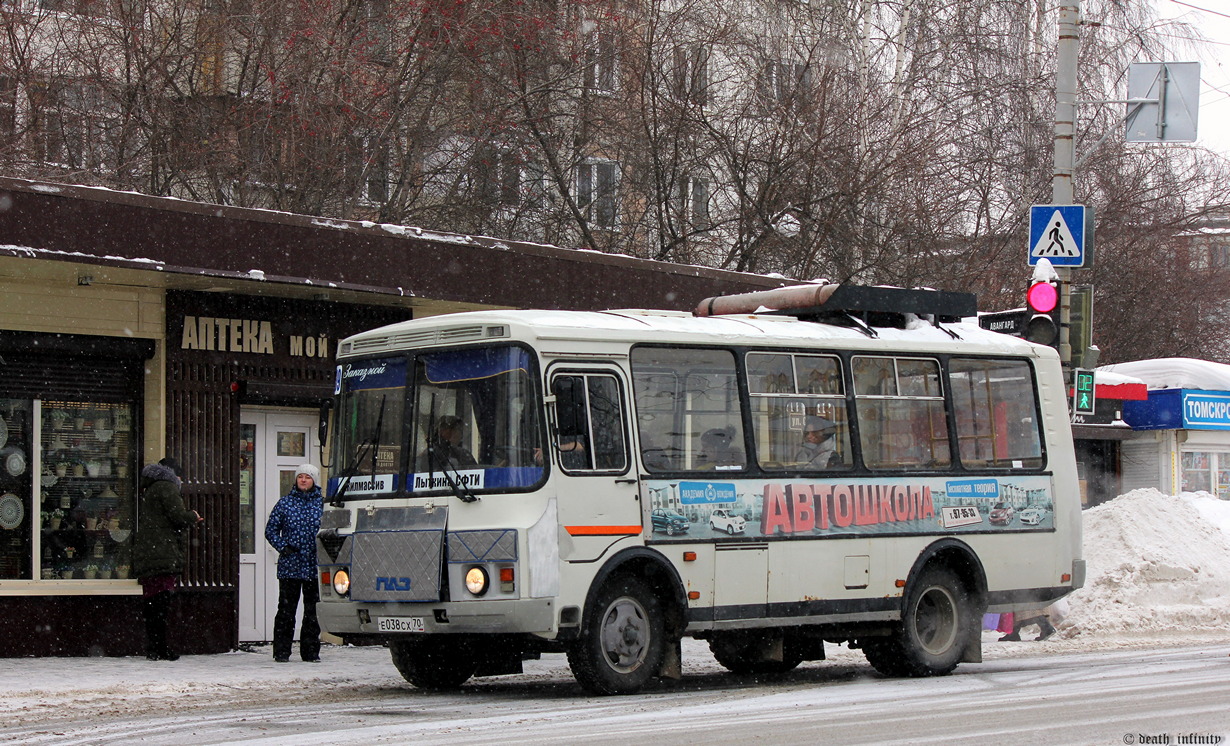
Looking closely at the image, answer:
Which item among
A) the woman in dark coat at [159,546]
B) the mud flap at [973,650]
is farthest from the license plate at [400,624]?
the mud flap at [973,650]

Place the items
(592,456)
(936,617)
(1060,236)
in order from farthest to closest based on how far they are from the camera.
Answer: (1060,236) → (936,617) → (592,456)

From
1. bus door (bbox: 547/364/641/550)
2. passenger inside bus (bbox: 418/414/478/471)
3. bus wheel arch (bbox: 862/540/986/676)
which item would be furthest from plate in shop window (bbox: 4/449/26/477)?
bus wheel arch (bbox: 862/540/986/676)

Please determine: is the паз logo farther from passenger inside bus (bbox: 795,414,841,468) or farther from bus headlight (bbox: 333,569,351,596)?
passenger inside bus (bbox: 795,414,841,468)

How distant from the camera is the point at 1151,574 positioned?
19.0 meters

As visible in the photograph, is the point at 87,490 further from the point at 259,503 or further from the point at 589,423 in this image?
the point at 589,423

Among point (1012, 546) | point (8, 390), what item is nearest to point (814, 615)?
point (1012, 546)

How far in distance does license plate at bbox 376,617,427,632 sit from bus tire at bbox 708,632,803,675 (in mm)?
2493

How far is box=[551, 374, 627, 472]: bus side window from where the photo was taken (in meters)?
11.5

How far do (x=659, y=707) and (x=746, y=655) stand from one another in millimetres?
2955

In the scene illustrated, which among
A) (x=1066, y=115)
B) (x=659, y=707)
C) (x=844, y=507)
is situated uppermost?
(x=1066, y=115)

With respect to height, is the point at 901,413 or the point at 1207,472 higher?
the point at 901,413

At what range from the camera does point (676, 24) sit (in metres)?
26.3

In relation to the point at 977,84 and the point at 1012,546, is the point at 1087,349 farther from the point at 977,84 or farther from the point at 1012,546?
the point at 977,84

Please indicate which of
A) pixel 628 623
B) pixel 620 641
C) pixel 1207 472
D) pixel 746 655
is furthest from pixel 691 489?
pixel 1207 472
